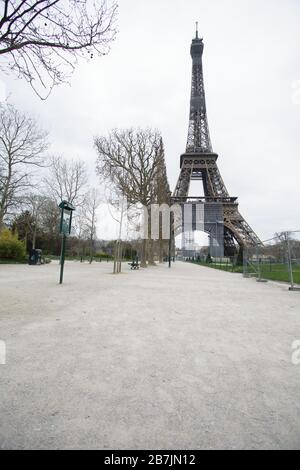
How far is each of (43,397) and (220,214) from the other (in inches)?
1456

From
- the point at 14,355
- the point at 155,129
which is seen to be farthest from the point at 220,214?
the point at 14,355

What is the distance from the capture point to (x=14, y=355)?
Answer: 2307mm

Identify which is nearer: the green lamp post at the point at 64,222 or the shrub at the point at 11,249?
the green lamp post at the point at 64,222

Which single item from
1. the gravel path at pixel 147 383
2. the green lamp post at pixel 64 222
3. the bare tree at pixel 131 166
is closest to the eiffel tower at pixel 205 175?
the bare tree at pixel 131 166

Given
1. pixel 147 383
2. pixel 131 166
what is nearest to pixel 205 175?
pixel 131 166

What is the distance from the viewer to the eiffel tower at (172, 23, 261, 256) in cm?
3503

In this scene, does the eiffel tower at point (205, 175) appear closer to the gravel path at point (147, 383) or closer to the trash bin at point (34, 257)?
the trash bin at point (34, 257)

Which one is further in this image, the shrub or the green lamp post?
the shrub

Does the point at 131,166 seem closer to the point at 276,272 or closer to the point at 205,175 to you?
the point at 276,272

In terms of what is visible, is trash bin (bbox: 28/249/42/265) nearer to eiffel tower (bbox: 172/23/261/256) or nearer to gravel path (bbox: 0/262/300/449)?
gravel path (bbox: 0/262/300/449)

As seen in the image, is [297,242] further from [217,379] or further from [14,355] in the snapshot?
[14,355]

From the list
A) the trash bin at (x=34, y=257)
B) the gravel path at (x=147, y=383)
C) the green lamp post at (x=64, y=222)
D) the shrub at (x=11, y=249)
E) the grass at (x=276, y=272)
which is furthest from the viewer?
the shrub at (x=11, y=249)

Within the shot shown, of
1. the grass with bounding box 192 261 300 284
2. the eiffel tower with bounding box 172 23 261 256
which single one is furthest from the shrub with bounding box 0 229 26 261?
the eiffel tower with bounding box 172 23 261 256

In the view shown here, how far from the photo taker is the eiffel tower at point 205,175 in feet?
115
